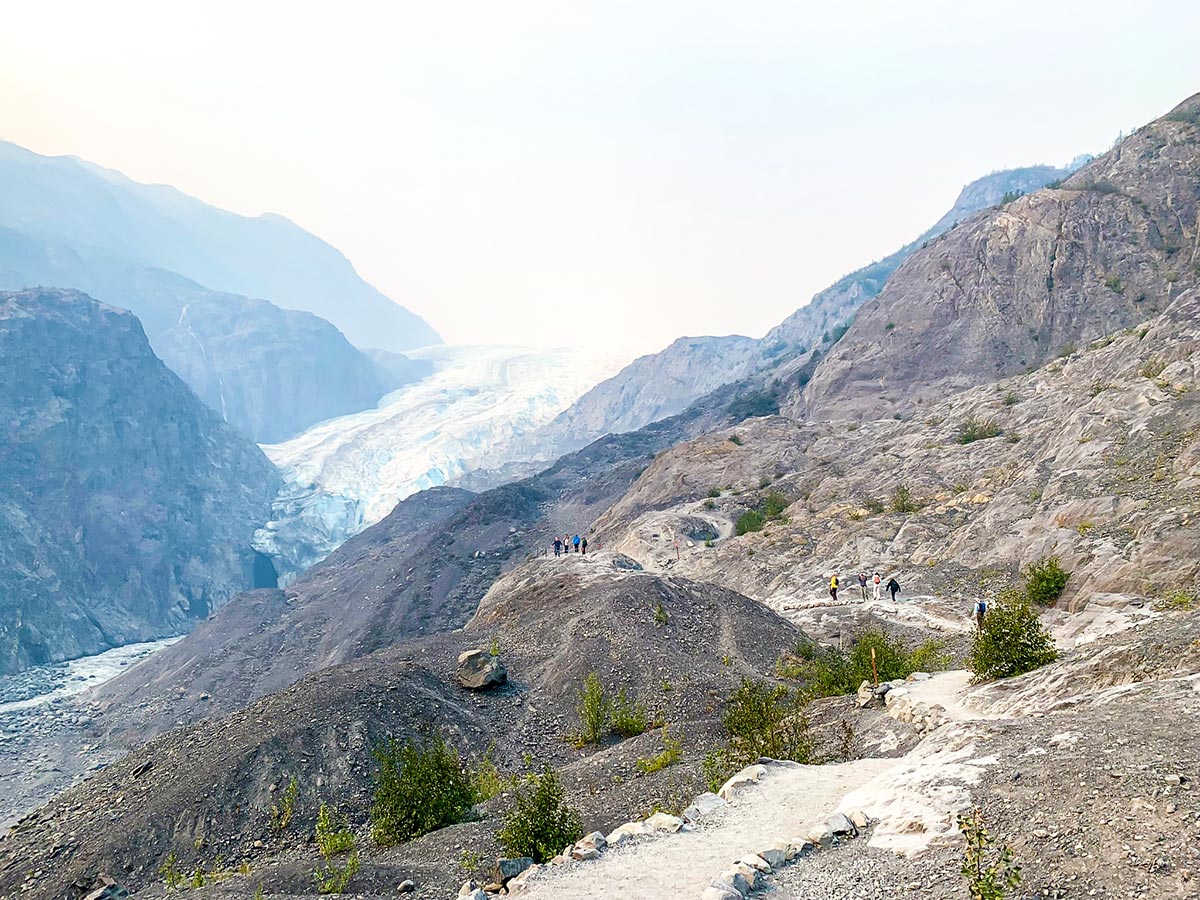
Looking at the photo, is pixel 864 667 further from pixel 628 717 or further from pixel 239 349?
pixel 239 349

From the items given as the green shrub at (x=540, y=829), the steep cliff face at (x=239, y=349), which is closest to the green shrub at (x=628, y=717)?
the green shrub at (x=540, y=829)

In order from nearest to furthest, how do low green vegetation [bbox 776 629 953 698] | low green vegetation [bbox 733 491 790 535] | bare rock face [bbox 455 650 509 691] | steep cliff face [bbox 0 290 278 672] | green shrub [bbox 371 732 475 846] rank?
1. green shrub [bbox 371 732 475 846]
2. low green vegetation [bbox 776 629 953 698]
3. bare rock face [bbox 455 650 509 691]
4. low green vegetation [bbox 733 491 790 535]
5. steep cliff face [bbox 0 290 278 672]

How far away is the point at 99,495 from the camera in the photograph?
8050cm

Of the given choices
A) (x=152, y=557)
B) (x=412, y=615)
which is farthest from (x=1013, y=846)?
(x=152, y=557)

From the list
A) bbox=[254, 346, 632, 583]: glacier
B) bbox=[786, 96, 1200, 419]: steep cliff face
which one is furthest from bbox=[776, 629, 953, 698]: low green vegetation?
bbox=[254, 346, 632, 583]: glacier

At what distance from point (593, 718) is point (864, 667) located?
6017 mm

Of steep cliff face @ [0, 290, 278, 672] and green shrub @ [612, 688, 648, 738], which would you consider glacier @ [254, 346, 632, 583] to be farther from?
green shrub @ [612, 688, 648, 738]

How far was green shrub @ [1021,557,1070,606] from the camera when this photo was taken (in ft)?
65.0

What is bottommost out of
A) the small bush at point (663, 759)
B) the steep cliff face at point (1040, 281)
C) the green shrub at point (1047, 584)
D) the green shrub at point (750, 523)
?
the green shrub at point (1047, 584)

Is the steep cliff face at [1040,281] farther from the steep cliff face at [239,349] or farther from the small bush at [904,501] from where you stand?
the steep cliff face at [239,349]

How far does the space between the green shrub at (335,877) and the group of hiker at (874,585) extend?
21.1 metres

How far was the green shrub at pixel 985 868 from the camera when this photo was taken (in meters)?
4.77

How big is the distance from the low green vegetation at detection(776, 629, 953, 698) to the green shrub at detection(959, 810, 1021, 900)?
8408mm

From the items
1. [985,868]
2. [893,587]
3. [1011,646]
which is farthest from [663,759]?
[893,587]
